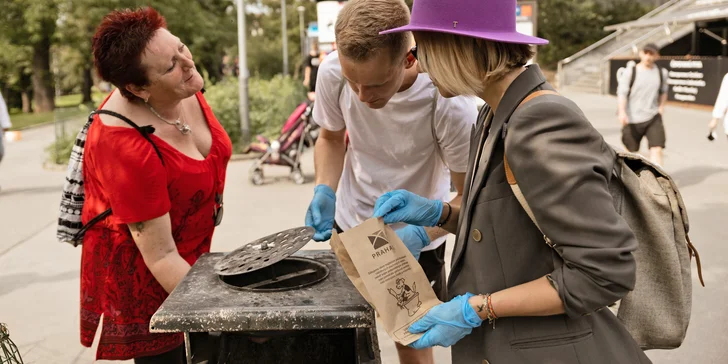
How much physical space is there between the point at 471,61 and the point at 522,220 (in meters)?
0.39

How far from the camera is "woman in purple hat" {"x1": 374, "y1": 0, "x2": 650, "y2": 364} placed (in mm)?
1422

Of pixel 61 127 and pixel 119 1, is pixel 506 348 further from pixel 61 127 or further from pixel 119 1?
pixel 119 1

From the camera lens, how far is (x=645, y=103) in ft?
26.3

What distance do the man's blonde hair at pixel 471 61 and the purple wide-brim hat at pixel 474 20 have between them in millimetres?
30

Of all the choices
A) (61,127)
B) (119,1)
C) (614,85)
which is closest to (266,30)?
(119,1)

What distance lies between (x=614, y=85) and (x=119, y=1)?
699 inches

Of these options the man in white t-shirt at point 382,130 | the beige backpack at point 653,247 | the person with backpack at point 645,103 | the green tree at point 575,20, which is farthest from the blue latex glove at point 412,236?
the green tree at point 575,20

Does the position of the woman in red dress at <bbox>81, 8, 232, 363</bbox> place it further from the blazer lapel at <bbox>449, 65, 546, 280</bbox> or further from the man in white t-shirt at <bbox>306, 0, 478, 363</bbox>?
the blazer lapel at <bbox>449, 65, 546, 280</bbox>

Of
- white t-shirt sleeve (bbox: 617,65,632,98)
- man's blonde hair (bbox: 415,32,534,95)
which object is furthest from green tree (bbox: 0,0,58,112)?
man's blonde hair (bbox: 415,32,534,95)

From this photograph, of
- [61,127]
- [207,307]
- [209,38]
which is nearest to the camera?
[207,307]

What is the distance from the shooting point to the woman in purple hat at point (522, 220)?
1.42 metres

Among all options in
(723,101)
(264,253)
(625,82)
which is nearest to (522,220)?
(264,253)

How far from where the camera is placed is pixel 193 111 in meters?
2.67

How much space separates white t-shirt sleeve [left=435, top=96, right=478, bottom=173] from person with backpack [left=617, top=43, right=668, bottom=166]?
6.07m
